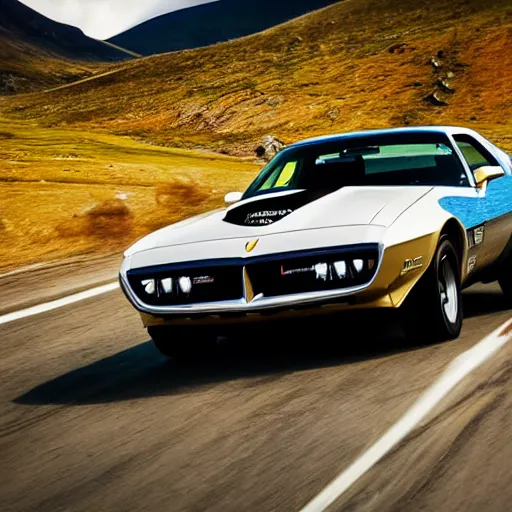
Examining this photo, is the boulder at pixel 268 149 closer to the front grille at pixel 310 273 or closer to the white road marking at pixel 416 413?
the white road marking at pixel 416 413

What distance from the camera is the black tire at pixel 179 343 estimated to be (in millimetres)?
6863

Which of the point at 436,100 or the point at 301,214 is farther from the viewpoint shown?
the point at 436,100

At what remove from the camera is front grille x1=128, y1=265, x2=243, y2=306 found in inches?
247

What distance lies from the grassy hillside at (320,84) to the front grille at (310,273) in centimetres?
3393

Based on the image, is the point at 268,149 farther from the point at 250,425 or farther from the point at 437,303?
the point at 250,425

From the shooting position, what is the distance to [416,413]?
16.9 ft

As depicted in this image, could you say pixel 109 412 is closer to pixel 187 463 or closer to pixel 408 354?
pixel 187 463

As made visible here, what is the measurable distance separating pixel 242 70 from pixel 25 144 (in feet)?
180

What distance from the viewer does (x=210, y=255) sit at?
6.37 meters

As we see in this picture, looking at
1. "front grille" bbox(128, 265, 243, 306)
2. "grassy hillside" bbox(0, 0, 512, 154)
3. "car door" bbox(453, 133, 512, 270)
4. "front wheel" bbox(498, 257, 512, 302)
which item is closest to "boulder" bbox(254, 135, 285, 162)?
"grassy hillside" bbox(0, 0, 512, 154)

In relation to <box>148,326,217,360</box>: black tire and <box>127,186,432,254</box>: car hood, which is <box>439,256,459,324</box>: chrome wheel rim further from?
<box>148,326,217,360</box>: black tire

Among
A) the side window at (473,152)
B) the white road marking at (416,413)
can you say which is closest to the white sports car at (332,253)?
the white road marking at (416,413)

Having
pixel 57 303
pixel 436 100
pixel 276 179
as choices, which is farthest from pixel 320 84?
pixel 276 179

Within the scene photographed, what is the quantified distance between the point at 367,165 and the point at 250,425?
A: 3.14 metres
